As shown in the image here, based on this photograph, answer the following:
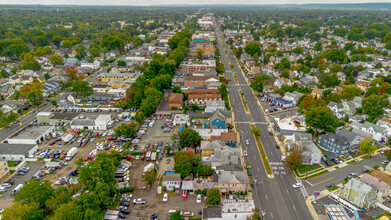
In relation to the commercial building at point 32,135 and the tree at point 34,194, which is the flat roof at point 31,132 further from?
the tree at point 34,194

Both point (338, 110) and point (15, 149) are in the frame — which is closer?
point (15, 149)

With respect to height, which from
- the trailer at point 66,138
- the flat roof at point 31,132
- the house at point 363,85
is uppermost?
the house at point 363,85

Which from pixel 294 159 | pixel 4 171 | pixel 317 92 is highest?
pixel 317 92

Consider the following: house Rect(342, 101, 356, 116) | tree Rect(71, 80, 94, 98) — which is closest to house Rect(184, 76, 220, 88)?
tree Rect(71, 80, 94, 98)

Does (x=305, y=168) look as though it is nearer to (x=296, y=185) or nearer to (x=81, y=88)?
(x=296, y=185)

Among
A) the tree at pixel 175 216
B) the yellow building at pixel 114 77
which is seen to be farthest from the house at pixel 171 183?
the yellow building at pixel 114 77

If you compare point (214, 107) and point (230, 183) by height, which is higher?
point (214, 107)

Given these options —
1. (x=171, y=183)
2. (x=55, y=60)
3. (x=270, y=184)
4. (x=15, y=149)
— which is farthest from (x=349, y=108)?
(x=55, y=60)
